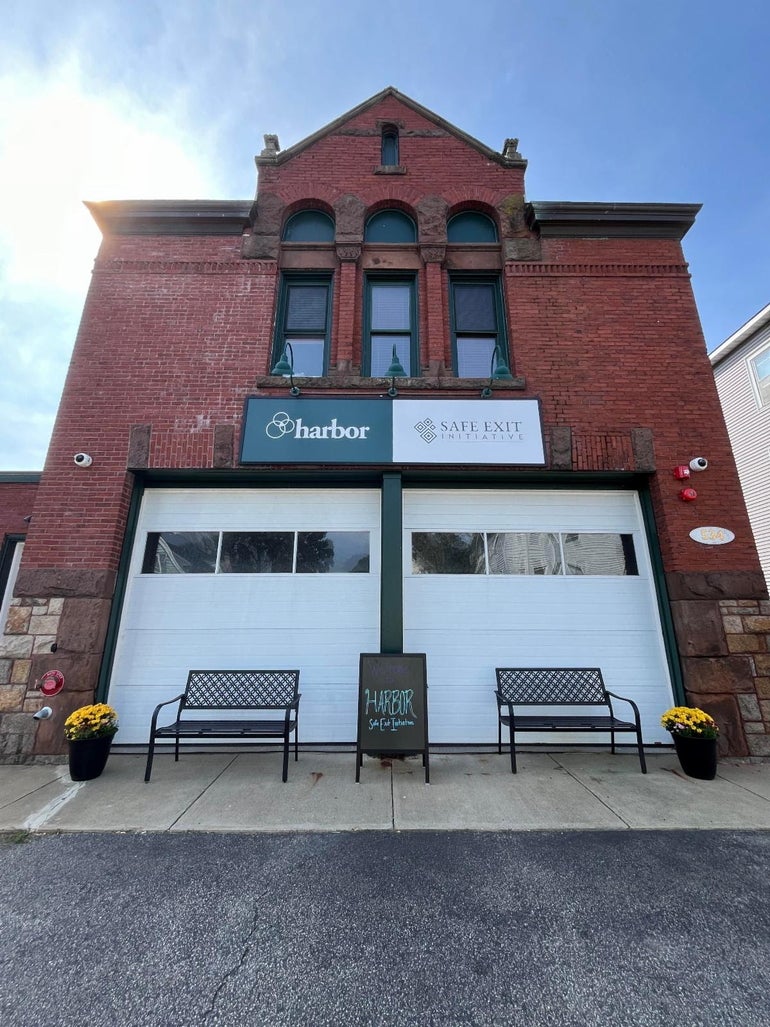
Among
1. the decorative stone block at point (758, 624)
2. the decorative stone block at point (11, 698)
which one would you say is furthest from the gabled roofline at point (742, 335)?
the decorative stone block at point (11, 698)

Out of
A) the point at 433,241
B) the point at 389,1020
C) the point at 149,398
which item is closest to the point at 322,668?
the point at 389,1020

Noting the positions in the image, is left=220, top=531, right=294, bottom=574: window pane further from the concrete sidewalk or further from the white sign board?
the concrete sidewalk

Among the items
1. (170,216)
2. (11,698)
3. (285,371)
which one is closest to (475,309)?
(285,371)

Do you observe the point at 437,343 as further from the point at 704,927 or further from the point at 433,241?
the point at 704,927

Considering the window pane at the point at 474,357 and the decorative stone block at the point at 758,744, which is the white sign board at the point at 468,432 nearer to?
the window pane at the point at 474,357

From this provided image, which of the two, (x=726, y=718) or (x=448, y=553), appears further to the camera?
(x=448, y=553)

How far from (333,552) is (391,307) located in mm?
4459

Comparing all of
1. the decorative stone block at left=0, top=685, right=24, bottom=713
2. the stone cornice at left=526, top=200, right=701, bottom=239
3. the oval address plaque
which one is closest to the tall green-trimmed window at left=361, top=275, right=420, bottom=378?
the stone cornice at left=526, top=200, right=701, bottom=239

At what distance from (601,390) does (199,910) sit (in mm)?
7410

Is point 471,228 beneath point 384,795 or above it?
above

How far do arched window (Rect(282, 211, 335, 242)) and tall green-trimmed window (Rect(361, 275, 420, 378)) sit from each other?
51.2 inches

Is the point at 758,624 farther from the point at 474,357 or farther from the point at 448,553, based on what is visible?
the point at 474,357

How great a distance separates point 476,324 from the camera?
746cm

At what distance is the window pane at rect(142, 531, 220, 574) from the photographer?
627cm
